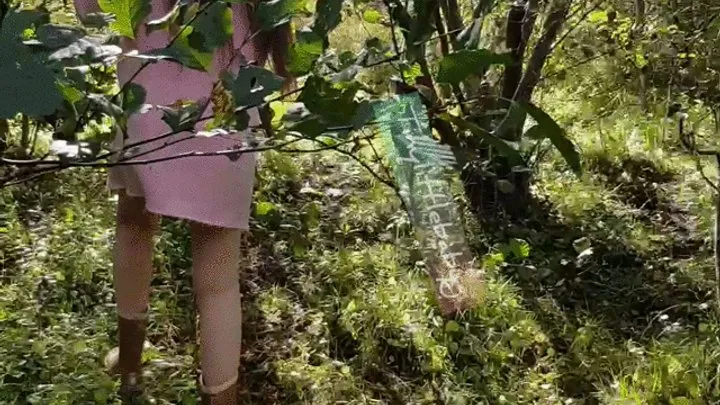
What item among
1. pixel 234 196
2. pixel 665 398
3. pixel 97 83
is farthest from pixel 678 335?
pixel 97 83

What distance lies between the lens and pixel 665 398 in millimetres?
2018

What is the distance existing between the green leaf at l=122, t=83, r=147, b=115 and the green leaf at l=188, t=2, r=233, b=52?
61mm

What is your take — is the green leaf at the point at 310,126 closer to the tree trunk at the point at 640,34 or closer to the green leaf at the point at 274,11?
the green leaf at the point at 274,11

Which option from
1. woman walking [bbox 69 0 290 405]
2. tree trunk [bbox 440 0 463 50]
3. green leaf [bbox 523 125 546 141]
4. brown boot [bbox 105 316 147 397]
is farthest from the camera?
tree trunk [bbox 440 0 463 50]

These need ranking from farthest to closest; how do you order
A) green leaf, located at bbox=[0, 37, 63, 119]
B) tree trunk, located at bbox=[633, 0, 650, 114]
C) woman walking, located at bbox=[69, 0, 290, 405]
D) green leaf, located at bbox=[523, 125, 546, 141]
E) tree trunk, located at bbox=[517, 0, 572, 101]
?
tree trunk, located at bbox=[633, 0, 650, 114], tree trunk, located at bbox=[517, 0, 572, 101], woman walking, located at bbox=[69, 0, 290, 405], green leaf, located at bbox=[523, 125, 546, 141], green leaf, located at bbox=[0, 37, 63, 119]

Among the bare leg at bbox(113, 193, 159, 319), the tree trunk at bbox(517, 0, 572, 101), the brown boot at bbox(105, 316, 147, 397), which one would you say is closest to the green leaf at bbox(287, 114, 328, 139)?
the bare leg at bbox(113, 193, 159, 319)

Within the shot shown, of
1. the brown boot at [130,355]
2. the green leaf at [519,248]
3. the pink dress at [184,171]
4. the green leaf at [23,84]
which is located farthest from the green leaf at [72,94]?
the green leaf at [519,248]

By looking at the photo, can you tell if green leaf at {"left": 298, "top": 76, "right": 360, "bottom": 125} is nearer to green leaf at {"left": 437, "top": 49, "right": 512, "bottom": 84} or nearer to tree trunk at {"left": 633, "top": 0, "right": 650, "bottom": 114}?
green leaf at {"left": 437, "top": 49, "right": 512, "bottom": 84}

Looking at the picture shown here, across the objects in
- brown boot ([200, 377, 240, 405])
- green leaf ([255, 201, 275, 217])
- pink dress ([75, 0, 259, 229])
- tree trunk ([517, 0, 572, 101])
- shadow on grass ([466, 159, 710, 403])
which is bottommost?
brown boot ([200, 377, 240, 405])

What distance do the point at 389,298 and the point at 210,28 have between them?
175 cm

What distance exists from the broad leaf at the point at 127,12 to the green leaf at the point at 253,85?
0.07m

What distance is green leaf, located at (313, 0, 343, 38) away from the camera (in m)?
0.67

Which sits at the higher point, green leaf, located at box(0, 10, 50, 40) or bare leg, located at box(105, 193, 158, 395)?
green leaf, located at box(0, 10, 50, 40)

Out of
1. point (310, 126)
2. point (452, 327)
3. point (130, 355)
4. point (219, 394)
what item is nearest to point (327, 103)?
point (310, 126)
